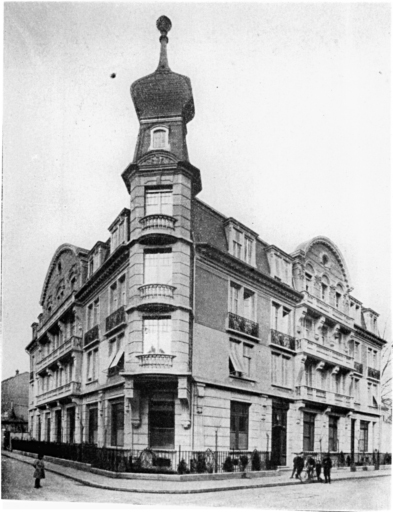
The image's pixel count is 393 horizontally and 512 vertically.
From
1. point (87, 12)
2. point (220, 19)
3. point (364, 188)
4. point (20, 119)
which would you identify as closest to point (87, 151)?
point (20, 119)

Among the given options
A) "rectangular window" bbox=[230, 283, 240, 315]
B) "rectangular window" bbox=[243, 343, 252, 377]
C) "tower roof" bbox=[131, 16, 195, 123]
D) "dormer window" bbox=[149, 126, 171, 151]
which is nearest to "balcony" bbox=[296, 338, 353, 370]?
"rectangular window" bbox=[243, 343, 252, 377]

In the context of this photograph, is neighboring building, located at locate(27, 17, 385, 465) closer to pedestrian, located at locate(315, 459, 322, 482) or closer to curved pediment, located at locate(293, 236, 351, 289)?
curved pediment, located at locate(293, 236, 351, 289)

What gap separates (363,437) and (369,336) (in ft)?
7.62

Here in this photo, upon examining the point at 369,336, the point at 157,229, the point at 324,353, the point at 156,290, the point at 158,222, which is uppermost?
the point at 158,222

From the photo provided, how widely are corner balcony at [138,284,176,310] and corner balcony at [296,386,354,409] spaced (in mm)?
3701

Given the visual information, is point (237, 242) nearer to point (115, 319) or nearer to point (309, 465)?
point (115, 319)

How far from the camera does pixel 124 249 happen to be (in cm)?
1574

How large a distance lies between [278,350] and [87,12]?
850 centimetres

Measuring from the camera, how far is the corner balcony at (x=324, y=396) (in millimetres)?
16594

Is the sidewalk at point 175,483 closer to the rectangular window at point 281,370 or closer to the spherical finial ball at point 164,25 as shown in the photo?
the rectangular window at point 281,370

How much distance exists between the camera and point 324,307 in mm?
16984

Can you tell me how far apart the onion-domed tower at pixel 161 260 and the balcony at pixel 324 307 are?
3096mm

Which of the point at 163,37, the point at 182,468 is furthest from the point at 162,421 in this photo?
the point at 163,37

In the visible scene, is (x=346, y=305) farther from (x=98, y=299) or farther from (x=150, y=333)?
(x=98, y=299)
